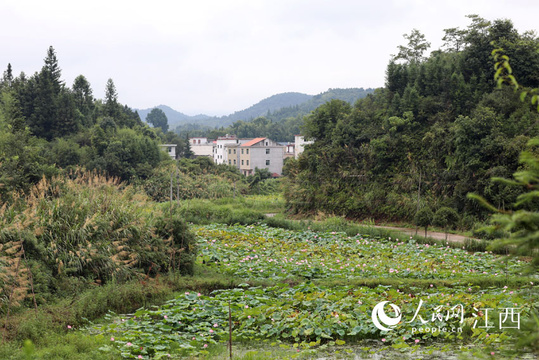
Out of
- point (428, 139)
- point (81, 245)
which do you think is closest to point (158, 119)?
point (428, 139)

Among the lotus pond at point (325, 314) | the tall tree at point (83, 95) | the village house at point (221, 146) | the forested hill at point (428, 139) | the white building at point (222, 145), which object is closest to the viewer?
the lotus pond at point (325, 314)

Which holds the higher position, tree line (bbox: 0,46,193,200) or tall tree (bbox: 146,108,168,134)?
tall tree (bbox: 146,108,168,134)

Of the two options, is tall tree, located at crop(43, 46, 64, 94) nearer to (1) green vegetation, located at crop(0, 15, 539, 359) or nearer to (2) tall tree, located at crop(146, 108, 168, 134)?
(1) green vegetation, located at crop(0, 15, 539, 359)

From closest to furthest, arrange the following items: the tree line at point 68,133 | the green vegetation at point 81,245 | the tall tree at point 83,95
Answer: the green vegetation at point 81,245
the tree line at point 68,133
the tall tree at point 83,95

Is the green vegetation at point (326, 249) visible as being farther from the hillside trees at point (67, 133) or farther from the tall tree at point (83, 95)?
the tall tree at point (83, 95)

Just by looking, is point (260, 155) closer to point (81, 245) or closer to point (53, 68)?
point (53, 68)

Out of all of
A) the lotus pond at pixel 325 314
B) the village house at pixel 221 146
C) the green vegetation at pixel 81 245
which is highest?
the village house at pixel 221 146

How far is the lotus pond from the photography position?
541 cm

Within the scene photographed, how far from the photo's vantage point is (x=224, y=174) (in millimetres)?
37625

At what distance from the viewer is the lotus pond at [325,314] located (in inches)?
213

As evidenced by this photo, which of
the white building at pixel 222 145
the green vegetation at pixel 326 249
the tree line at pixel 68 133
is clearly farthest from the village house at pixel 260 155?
the green vegetation at pixel 326 249

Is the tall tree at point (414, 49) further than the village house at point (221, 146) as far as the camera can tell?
No

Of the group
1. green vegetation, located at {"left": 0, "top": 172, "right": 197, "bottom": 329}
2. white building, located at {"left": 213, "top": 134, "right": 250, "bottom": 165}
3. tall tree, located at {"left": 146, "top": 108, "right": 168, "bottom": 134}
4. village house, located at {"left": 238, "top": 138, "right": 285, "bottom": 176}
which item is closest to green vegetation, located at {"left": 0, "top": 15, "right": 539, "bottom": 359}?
green vegetation, located at {"left": 0, "top": 172, "right": 197, "bottom": 329}

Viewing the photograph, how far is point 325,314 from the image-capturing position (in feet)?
20.6
